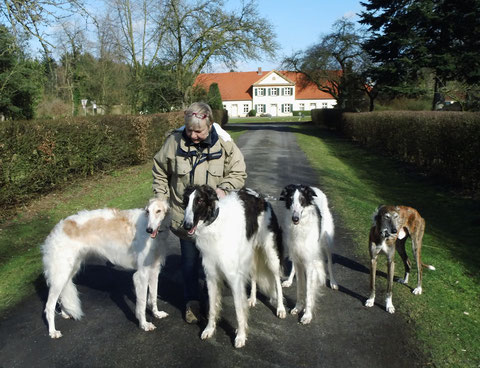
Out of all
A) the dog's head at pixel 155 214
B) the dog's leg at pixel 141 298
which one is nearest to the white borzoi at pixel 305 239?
the dog's head at pixel 155 214

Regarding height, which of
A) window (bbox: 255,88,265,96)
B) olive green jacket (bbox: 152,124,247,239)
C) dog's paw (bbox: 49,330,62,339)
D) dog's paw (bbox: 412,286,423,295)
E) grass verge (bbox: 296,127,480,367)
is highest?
window (bbox: 255,88,265,96)

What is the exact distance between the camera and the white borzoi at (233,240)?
3.69 m

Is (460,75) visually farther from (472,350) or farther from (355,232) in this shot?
(472,350)

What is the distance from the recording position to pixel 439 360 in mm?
3535

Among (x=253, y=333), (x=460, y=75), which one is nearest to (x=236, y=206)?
(x=253, y=333)

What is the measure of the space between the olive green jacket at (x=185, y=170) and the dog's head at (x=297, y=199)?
61 cm

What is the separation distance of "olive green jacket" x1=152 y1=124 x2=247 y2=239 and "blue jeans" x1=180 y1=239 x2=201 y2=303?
7.5 inches

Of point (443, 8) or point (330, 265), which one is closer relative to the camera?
point (330, 265)

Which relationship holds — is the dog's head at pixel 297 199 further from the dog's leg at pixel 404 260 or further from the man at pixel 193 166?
the dog's leg at pixel 404 260

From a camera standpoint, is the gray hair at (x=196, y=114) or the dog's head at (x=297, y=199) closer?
the gray hair at (x=196, y=114)

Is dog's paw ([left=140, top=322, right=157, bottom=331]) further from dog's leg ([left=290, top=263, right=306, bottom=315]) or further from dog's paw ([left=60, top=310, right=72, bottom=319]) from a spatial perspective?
dog's leg ([left=290, top=263, right=306, bottom=315])

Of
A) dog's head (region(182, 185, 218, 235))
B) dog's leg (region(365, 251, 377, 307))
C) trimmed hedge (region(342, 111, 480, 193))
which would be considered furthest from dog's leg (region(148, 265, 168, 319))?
trimmed hedge (region(342, 111, 480, 193))

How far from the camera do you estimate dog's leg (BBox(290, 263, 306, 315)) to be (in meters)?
4.54

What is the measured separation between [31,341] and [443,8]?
1104 inches
